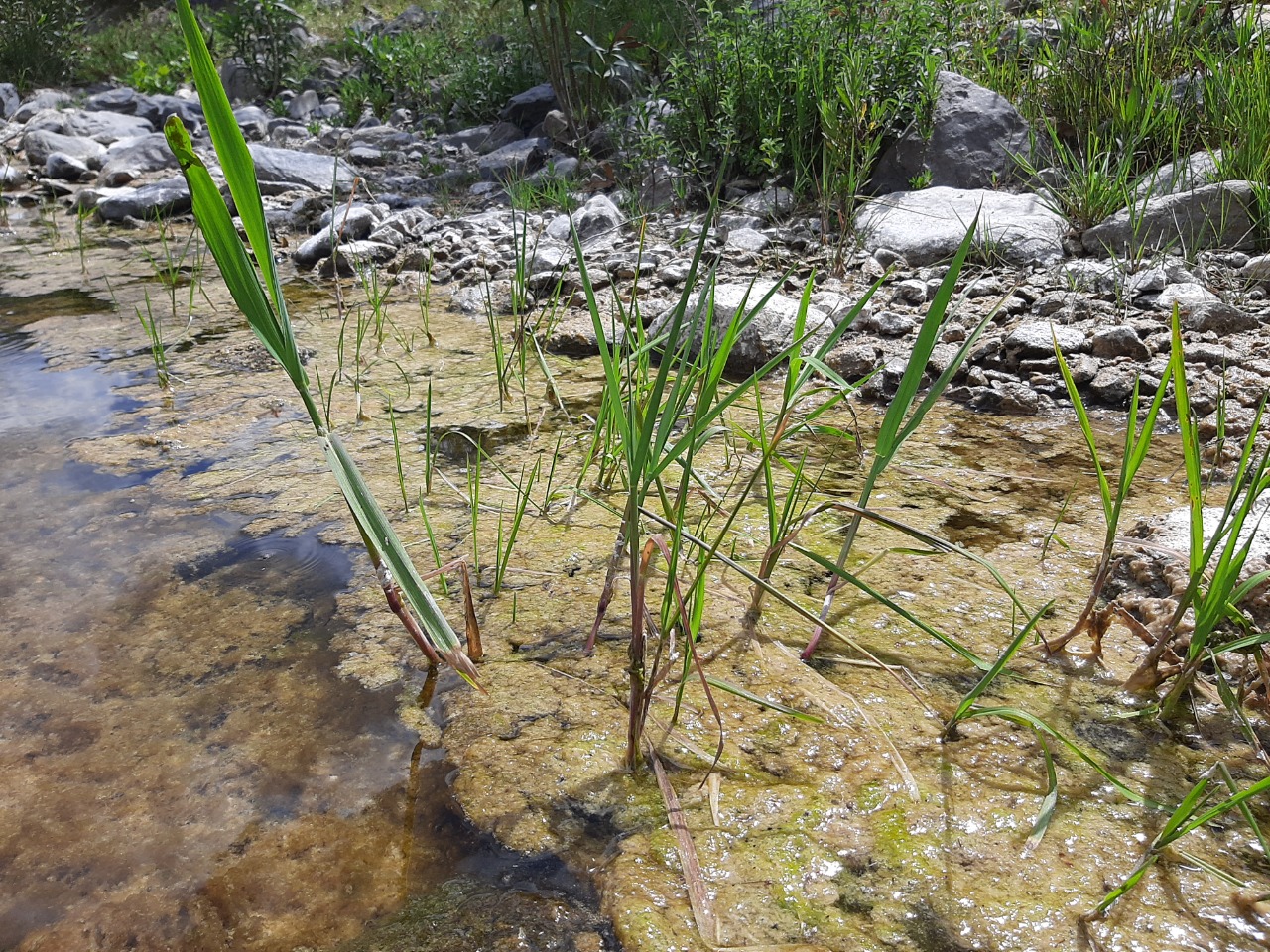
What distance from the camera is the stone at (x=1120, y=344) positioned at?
251 centimetres

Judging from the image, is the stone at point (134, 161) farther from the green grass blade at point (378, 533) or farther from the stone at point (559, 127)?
the green grass blade at point (378, 533)

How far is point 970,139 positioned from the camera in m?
3.97

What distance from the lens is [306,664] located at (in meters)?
1.42

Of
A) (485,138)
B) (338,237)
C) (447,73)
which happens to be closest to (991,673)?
(338,237)

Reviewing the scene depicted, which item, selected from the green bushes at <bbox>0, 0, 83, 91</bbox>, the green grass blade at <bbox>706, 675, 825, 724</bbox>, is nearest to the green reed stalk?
the green grass blade at <bbox>706, 675, 825, 724</bbox>

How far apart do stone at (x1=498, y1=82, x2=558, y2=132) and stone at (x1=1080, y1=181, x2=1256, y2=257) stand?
4925mm

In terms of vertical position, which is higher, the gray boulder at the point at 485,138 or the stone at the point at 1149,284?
the gray boulder at the point at 485,138

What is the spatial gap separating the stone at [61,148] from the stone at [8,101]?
3.00 m

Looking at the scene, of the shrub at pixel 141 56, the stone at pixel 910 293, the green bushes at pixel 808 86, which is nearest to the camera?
the stone at pixel 910 293

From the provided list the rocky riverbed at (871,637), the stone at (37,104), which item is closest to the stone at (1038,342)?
the rocky riverbed at (871,637)

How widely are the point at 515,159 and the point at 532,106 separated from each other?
3.97ft

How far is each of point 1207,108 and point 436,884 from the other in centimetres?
406

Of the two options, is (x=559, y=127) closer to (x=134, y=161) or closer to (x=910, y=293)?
(x=134, y=161)

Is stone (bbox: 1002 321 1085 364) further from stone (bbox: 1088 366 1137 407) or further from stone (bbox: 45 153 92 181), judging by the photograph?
stone (bbox: 45 153 92 181)
